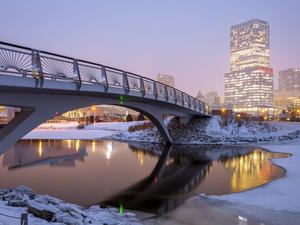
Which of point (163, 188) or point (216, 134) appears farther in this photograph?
point (216, 134)

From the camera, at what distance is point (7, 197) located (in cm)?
1271

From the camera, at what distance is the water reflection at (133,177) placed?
16.2 meters

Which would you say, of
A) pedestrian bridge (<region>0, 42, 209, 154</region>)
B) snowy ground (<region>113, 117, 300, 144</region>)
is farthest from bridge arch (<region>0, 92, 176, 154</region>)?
snowy ground (<region>113, 117, 300, 144</region>)

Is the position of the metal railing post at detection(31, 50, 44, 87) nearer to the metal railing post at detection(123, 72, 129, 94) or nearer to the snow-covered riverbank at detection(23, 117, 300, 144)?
the metal railing post at detection(123, 72, 129, 94)

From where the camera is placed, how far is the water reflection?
636 inches

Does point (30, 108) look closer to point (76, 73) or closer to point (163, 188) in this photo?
point (76, 73)

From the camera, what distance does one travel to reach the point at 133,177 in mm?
21594

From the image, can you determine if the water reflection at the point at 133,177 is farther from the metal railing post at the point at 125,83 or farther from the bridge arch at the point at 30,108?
the metal railing post at the point at 125,83

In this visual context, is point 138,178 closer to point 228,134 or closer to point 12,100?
point 12,100

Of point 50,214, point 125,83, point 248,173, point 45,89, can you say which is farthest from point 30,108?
point 248,173

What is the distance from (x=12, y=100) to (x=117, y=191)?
6.48 metres

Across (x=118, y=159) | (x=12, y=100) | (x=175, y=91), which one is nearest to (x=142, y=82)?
(x=118, y=159)

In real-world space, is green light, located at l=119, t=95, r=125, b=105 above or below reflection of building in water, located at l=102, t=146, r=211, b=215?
above

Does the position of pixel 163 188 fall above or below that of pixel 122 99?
below
